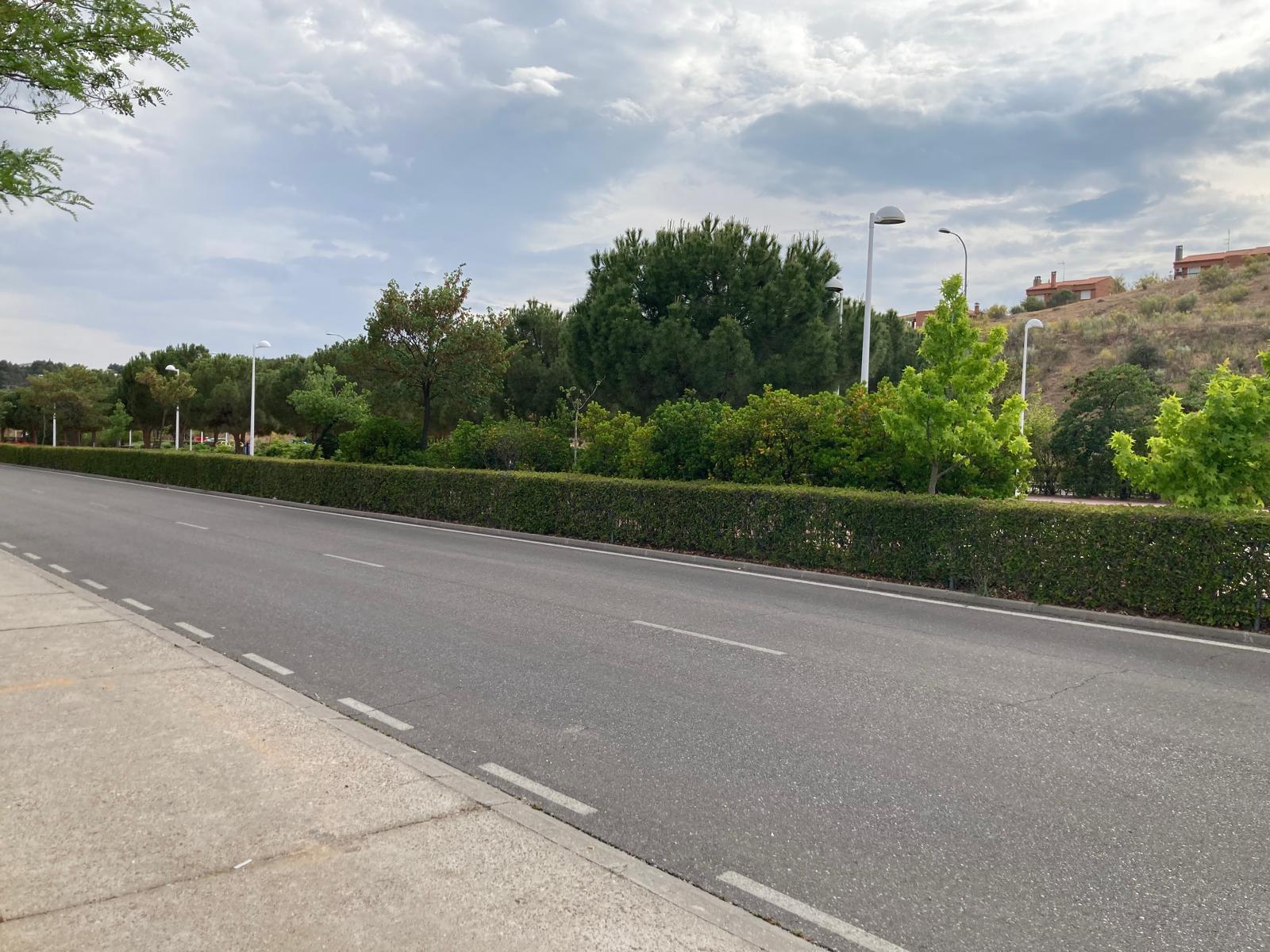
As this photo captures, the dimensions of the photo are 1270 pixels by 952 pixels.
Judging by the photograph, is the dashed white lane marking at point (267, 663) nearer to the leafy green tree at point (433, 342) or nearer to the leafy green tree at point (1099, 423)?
the leafy green tree at point (433, 342)

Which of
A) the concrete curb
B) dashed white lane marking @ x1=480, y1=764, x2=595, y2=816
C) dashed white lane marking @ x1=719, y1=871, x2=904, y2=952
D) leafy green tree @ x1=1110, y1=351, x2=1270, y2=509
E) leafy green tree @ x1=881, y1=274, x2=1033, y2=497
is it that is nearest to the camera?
dashed white lane marking @ x1=719, y1=871, x2=904, y2=952

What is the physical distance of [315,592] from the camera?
35.5 feet

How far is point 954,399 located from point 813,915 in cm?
1190

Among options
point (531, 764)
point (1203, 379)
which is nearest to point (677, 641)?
point (531, 764)

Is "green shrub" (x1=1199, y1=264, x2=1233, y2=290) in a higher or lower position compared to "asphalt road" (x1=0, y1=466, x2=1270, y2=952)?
higher

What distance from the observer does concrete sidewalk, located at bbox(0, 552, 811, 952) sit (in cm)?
321

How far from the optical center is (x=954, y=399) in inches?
558

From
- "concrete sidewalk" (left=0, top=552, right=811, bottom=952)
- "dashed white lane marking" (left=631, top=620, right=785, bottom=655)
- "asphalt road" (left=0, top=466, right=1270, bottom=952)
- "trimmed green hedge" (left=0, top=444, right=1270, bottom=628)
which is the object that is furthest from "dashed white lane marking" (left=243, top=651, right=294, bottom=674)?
"trimmed green hedge" (left=0, top=444, right=1270, bottom=628)

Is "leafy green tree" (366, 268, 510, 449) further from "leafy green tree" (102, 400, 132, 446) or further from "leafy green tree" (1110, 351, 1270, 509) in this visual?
"leafy green tree" (102, 400, 132, 446)

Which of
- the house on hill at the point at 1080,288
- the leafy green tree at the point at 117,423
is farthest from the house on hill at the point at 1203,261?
the leafy green tree at the point at 117,423

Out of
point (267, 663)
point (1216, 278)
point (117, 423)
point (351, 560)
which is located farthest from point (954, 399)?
point (117, 423)

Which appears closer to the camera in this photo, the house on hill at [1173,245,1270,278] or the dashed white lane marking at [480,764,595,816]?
the dashed white lane marking at [480,764,595,816]

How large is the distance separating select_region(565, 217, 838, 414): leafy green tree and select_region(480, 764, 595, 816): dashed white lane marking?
2226cm

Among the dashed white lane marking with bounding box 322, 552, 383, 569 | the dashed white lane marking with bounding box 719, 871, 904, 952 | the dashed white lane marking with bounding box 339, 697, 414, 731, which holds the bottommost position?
the dashed white lane marking with bounding box 322, 552, 383, 569
